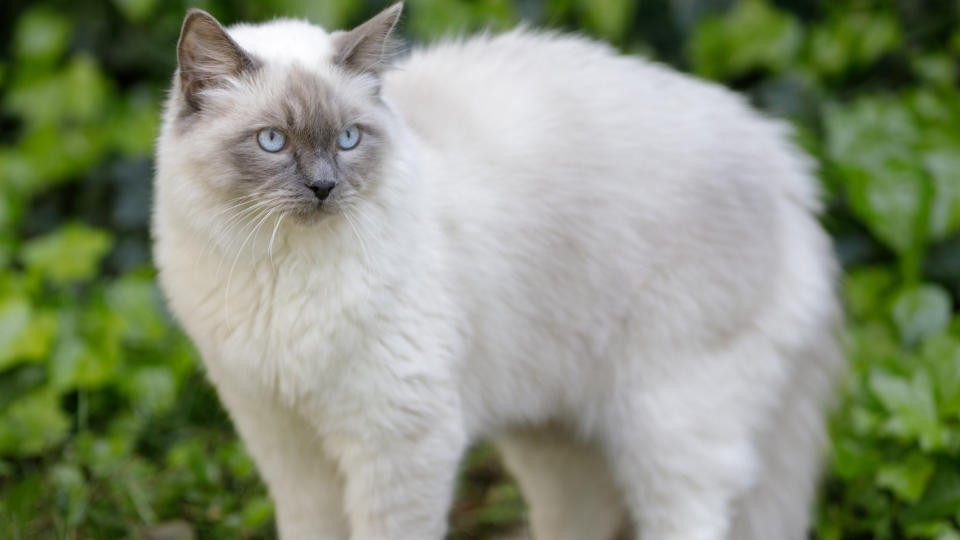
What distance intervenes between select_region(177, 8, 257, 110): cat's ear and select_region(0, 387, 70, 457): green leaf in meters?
1.73

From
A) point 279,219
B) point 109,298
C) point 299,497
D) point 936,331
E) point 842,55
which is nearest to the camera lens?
point 279,219

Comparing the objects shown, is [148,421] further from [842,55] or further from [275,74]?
[842,55]

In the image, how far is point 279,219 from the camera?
2.04 meters

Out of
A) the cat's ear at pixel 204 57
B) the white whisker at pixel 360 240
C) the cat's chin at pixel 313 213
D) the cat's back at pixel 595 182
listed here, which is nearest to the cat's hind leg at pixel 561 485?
the cat's back at pixel 595 182

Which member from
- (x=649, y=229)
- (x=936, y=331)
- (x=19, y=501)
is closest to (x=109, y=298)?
(x=19, y=501)

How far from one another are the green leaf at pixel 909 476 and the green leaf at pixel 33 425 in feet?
8.38

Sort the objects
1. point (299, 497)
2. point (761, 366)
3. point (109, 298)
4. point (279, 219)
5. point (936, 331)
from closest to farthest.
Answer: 1. point (279, 219)
2. point (299, 497)
3. point (761, 366)
4. point (936, 331)
5. point (109, 298)

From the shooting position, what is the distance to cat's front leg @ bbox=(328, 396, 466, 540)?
226 centimetres

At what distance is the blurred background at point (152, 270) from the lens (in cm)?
304

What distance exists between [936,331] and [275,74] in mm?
2310

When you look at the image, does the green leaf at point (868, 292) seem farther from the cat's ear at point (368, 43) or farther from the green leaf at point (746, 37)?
the cat's ear at point (368, 43)

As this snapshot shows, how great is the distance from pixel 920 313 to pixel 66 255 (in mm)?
2933

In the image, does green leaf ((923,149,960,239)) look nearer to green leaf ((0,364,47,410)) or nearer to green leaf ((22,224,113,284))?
green leaf ((22,224,113,284))

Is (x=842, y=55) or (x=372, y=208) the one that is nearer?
(x=372, y=208)
